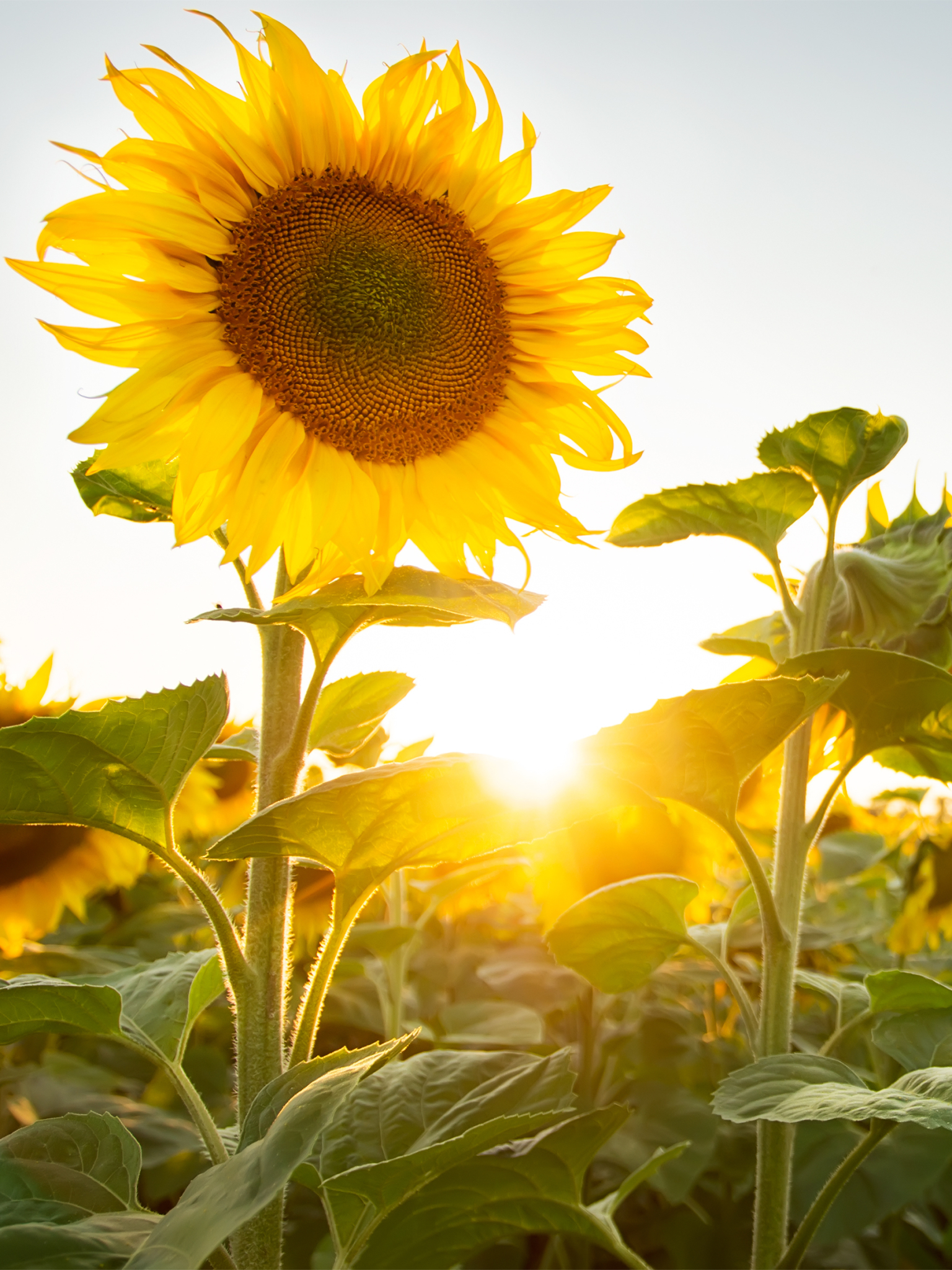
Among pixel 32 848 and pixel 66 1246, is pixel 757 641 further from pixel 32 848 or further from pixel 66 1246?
pixel 32 848

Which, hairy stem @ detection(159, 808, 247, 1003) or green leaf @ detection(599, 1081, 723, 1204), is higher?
hairy stem @ detection(159, 808, 247, 1003)

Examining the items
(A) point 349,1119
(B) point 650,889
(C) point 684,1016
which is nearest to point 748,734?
(B) point 650,889

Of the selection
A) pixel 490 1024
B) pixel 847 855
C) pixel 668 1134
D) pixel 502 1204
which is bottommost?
pixel 668 1134

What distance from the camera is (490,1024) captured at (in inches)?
85.1

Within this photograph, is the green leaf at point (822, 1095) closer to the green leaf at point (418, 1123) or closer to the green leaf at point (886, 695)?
the green leaf at point (418, 1123)

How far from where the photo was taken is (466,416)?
1.14 meters

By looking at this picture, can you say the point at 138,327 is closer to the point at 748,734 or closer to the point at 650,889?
the point at 748,734

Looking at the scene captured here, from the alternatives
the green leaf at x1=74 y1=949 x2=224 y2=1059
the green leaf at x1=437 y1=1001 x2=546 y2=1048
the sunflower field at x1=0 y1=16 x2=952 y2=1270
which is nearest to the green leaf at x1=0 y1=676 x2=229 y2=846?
the sunflower field at x1=0 y1=16 x2=952 y2=1270

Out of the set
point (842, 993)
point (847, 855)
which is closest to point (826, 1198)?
point (842, 993)

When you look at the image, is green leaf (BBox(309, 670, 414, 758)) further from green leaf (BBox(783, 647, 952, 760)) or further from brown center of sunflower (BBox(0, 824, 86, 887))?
brown center of sunflower (BBox(0, 824, 86, 887))

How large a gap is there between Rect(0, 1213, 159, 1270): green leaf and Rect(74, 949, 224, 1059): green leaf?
347 millimetres

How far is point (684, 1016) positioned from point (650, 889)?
4.79 feet

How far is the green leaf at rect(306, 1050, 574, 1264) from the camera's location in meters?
0.76

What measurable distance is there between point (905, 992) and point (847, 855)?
184 centimetres
